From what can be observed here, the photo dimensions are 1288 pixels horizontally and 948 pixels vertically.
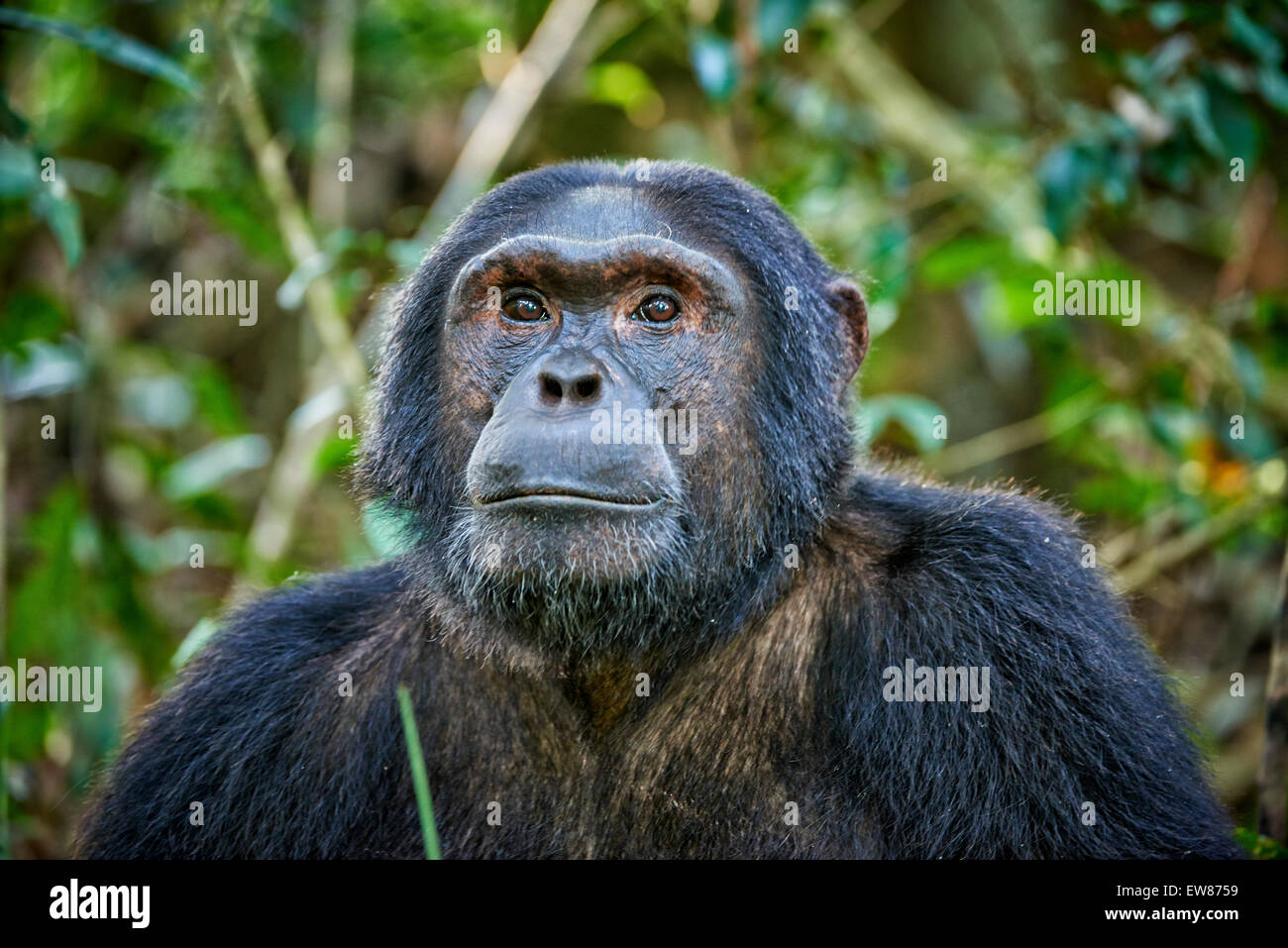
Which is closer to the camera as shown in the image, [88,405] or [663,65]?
[88,405]

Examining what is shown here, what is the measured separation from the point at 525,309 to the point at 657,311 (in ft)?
1.71

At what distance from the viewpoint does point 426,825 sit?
14.1ft

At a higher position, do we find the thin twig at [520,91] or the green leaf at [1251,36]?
the thin twig at [520,91]

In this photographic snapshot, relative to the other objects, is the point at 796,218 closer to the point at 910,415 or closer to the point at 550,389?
the point at 910,415

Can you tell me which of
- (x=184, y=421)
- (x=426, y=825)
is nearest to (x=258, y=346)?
(x=184, y=421)

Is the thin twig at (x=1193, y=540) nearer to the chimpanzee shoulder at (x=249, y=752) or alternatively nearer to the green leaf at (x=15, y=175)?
the chimpanzee shoulder at (x=249, y=752)

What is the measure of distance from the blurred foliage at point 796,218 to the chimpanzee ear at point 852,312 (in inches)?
32.2

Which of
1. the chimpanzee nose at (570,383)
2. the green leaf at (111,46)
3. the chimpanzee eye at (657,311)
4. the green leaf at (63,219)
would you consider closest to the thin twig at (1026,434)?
the chimpanzee eye at (657,311)

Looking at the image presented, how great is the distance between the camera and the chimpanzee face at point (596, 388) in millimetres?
4641

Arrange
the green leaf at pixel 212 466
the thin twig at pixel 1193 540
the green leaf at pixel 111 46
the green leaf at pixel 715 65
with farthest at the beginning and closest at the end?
the green leaf at pixel 212 466, the thin twig at pixel 1193 540, the green leaf at pixel 715 65, the green leaf at pixel 111 46

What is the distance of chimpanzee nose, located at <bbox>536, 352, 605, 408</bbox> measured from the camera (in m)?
4.68

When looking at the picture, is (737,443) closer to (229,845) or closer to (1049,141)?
(229,845)

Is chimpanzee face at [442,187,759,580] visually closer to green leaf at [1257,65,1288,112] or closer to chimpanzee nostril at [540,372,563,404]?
chimpanzee nostril at [540,372,563,404]

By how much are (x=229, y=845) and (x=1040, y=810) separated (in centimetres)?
304
